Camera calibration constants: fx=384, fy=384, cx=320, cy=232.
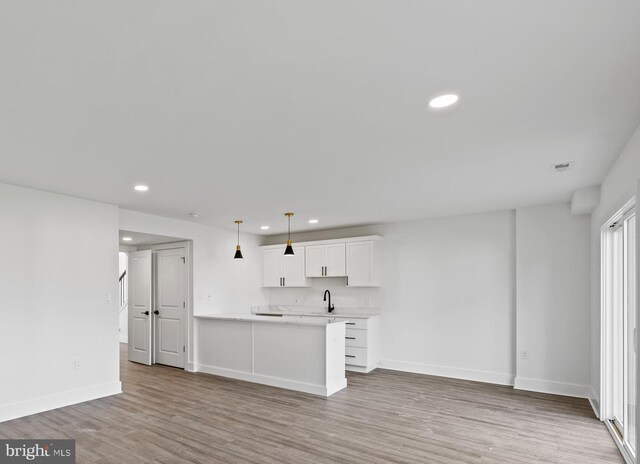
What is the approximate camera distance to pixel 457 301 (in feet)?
20.0

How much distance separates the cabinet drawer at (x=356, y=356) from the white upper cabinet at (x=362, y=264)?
110cm

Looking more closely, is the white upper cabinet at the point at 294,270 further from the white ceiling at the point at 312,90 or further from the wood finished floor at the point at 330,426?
the white ceiling at the point at 312,90

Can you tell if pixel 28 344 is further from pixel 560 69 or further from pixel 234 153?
pixel 560 69

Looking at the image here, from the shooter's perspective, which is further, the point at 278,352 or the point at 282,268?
the point at 282,268

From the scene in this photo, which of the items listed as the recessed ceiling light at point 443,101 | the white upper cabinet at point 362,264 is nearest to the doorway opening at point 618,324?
the recessed ceiling light at point 443,101

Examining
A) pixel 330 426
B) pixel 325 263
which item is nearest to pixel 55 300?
pixel 330 426

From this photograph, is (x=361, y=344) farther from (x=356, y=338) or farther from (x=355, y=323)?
(x=355, y=323)

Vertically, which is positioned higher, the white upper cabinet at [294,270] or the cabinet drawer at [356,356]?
the white upper cabinet at [294,270]

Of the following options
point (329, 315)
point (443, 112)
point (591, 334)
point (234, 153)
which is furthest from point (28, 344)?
point (591, 334)

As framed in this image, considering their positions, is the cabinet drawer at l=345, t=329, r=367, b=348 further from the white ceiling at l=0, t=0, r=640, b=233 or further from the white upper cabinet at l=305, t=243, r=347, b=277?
the white ceiling at l=0, t=0, r=640, b=233

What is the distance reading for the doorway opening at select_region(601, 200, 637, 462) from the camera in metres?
3.42

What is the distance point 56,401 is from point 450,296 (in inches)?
217

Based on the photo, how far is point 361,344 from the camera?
6328 millimetres

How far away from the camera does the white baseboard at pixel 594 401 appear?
4288 millimetres
